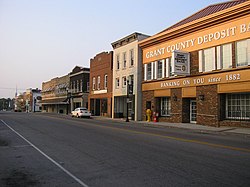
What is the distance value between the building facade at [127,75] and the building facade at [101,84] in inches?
66.1

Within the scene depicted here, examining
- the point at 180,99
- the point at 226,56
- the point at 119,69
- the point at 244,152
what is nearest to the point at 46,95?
the point at 119,69

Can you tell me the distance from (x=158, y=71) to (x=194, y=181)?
79.5 ft

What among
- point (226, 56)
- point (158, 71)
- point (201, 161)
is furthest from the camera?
point (158, 71)

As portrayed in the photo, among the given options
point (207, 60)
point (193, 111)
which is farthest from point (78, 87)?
point (207, 60)

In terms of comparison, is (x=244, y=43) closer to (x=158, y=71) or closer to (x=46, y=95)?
(x=158, y=71)

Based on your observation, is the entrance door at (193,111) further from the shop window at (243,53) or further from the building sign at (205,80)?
the shop window at (243,53)

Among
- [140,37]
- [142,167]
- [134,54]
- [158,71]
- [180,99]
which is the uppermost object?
[140,37]

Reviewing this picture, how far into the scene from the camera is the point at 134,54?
1326 inches

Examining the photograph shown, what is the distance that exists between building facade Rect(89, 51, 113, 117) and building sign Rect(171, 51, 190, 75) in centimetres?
1692

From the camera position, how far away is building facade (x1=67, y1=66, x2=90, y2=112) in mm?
52425

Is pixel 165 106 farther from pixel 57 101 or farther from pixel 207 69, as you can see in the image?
pixel 57 101

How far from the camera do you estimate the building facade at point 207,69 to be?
2075cm

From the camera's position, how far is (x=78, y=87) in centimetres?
5528

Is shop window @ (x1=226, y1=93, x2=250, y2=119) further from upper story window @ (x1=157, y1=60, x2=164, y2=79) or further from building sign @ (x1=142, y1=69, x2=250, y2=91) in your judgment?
upper story window @ (x1=157, y1=60, x2=164, y2=79)
